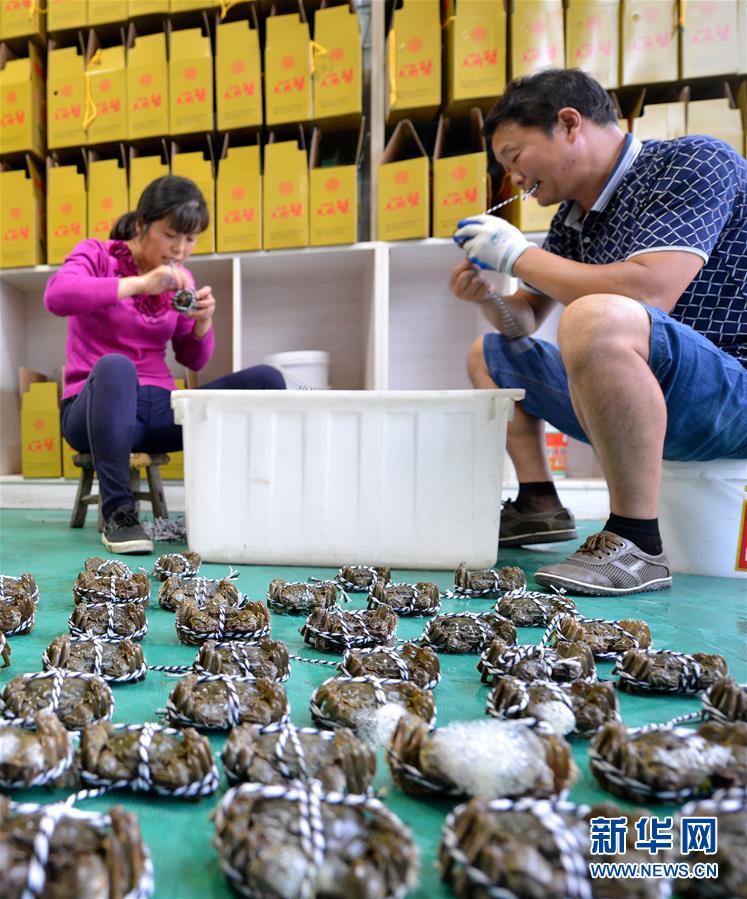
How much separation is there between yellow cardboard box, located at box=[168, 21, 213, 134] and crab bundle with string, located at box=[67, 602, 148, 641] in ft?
5.87

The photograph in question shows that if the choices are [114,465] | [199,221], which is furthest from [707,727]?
[199,221]

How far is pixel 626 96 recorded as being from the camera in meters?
1.91

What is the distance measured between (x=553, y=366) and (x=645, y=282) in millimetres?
361

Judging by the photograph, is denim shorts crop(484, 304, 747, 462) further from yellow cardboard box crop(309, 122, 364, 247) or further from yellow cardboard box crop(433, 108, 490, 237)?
yellow cardboard box crop(309, 122, 364, 247)

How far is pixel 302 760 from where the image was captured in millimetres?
426

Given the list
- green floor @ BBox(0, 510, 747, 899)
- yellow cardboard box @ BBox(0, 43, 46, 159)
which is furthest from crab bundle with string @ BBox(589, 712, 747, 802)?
yellow cardboard box @ BBox(0, 43, 46, 159)

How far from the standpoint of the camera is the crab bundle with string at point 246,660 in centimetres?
61

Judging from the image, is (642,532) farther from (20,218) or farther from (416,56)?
(20,218)

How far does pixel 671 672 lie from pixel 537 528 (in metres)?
0.89

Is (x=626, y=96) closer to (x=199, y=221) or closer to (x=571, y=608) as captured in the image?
(x=199, y=221)

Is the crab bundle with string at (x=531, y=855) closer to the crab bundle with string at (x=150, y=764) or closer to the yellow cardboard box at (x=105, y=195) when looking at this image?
the crab bundle with string at (x=150, y=764)

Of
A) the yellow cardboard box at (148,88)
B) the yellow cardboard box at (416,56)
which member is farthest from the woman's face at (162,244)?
the yellow cardboard box at (416,56)

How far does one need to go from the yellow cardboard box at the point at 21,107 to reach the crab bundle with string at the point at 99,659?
2192 millimetres

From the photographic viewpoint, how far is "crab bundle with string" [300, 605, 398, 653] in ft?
2.41
